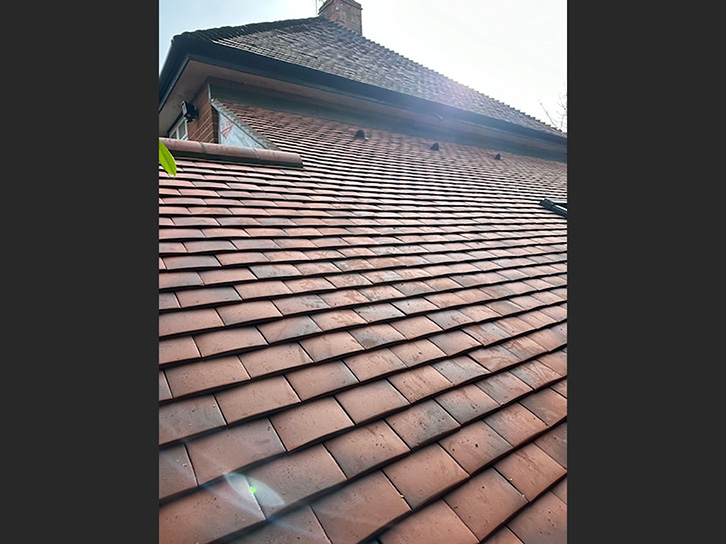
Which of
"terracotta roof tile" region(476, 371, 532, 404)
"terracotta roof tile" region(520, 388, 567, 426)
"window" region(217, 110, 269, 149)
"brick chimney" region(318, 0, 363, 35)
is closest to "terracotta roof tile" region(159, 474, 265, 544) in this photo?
"terracotta roof tile" region(476, 371, 532, 404)

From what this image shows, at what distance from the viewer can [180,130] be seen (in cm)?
710

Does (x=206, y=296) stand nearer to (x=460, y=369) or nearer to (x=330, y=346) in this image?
(x=330, y=346)

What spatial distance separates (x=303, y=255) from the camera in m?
2.41

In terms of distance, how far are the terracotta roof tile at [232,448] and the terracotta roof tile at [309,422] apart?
36mm

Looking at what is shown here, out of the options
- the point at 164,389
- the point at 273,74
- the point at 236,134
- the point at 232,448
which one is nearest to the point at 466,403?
the point at 232,448

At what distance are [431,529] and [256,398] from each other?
78cm

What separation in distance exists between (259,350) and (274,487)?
603mm

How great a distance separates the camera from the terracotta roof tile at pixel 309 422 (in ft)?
4.40

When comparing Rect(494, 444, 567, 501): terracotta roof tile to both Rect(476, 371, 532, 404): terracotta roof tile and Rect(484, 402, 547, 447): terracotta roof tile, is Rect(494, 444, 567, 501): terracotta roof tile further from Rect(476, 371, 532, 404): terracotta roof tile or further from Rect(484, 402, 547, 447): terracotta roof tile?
Rect(476, 371, 532, 404): terracotta roof tile

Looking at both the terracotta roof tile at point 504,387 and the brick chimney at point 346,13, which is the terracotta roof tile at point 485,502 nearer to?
the terracotta roof tile at point 504,387

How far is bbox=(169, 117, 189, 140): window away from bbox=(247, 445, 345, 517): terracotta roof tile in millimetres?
6823

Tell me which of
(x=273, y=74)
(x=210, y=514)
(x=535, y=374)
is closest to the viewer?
(x=210, y=514)

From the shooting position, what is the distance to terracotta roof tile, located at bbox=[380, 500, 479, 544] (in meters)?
1.17
